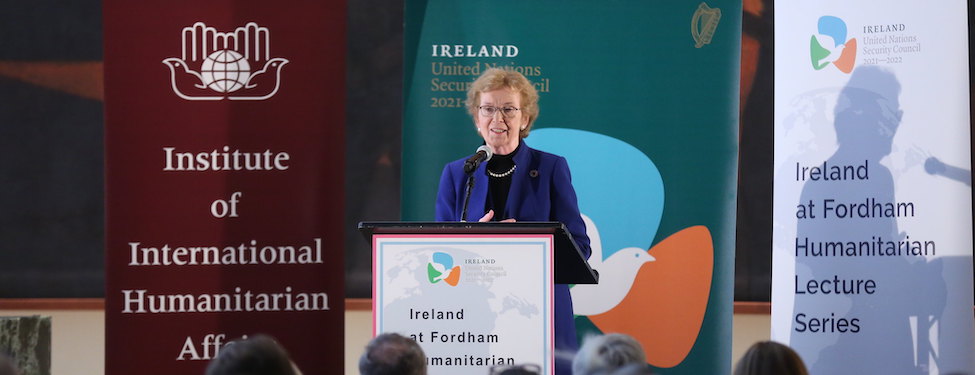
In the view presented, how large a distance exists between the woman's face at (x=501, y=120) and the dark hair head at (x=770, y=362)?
1719mm

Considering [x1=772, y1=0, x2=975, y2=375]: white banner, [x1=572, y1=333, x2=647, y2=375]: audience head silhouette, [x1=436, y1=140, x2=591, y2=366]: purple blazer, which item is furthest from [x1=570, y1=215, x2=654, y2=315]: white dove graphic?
[x1=572, y1=333, x2=647, y2=375]: audience head silhouette

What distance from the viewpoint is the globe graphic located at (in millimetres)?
3938

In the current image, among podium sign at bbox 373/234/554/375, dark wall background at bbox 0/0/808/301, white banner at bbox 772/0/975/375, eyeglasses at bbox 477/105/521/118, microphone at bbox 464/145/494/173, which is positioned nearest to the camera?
podium sign at bbox 373/234/554/375

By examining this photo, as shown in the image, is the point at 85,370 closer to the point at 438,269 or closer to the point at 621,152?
the point at 621,152

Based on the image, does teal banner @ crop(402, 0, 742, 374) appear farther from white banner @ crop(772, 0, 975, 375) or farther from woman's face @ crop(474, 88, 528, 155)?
woman's face @ crop(474, 88, 528, 155)

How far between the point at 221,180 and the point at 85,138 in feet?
17.2

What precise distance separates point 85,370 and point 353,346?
5.93 feet

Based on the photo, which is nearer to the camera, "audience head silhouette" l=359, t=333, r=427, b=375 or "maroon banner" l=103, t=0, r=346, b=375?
"audience head silhouette" l=359, t=333, r=427, b=375

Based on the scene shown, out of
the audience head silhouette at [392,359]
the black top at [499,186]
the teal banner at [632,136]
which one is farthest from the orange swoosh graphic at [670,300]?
the audience head silhouette at [392,359]

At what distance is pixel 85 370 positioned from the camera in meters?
6.18

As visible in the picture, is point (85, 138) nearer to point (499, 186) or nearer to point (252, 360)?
point (499, 186)

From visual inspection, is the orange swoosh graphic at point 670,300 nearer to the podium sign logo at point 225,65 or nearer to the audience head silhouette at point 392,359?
the podium sign logo at point 225,65

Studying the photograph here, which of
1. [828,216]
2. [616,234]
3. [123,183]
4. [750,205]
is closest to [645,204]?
[616,234]

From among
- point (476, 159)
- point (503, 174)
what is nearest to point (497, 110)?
point (503, 174)
